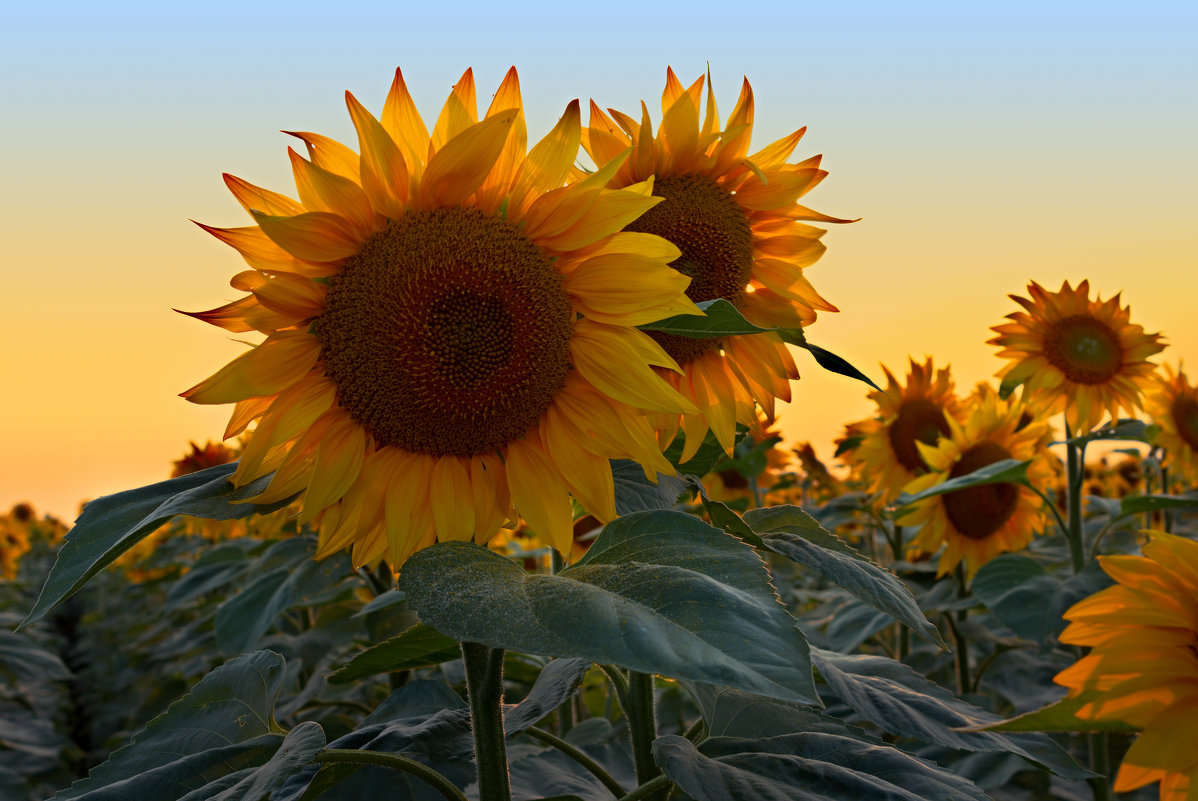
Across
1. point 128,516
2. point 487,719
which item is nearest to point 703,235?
point 487,719

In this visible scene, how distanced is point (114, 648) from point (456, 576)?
271 inches

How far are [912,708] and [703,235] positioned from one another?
2.99 ft

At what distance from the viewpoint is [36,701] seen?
5.64 metres

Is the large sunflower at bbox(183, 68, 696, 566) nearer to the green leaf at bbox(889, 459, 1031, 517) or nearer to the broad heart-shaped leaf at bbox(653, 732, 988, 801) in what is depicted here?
the broad heart-shaped leaf at bbox(653, 732, 988, 801)

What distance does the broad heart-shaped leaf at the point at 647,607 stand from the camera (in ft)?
2.69

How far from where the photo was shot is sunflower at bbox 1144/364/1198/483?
5.03 metres

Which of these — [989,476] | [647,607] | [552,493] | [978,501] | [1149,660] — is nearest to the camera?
[647,607]

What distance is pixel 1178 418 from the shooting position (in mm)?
5129

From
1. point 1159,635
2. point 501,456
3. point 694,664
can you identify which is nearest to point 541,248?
point 501,456

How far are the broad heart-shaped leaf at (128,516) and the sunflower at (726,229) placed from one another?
780mm

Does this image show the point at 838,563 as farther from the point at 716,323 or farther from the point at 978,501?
the point at 978,501

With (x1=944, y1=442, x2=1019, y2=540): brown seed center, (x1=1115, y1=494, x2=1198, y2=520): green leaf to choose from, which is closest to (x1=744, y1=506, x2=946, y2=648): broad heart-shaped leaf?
(x1=1115, y1=494, x2=1198, y2=520): green leaf

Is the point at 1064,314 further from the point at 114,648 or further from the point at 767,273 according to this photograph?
the point at 114,648

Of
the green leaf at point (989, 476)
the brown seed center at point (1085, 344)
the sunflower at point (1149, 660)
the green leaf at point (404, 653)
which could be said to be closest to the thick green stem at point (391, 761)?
the green leaf at point (404, 653)
